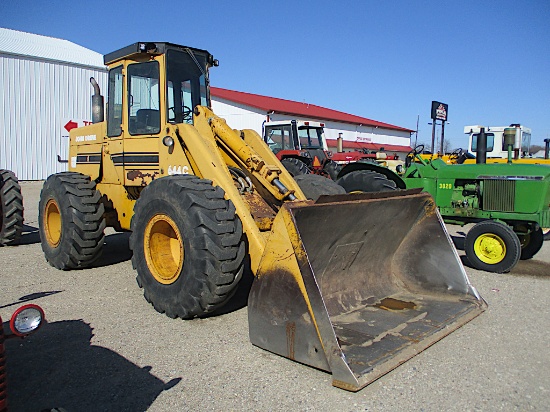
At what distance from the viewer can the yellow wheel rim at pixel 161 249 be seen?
4676 millimetres

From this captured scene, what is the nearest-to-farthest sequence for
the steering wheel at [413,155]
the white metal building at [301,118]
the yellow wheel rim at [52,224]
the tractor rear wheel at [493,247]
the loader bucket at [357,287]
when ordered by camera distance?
the loader bucket at [357,287], the yellow wheel rim at [52,224], the tractor rear wheel at [493,247], the steering wheel at [413,155], the white metal building at [301,118]

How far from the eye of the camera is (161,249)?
496 centimetres

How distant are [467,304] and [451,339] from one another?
0.62 metres

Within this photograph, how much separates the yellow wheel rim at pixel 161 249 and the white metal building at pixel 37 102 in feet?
60.5

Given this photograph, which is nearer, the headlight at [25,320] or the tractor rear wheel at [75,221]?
the headlight at [25,320]

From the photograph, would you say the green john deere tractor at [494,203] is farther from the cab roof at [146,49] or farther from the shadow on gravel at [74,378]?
the shadow on gravel at [74,378]

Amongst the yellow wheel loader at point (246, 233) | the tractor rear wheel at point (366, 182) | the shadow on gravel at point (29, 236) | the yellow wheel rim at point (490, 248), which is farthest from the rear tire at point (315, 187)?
the shadow on gravel at point (29, 236)

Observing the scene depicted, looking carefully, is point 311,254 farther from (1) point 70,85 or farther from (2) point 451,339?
(1) point 70,85

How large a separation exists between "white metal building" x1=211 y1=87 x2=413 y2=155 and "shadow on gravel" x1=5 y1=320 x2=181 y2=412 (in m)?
22.9

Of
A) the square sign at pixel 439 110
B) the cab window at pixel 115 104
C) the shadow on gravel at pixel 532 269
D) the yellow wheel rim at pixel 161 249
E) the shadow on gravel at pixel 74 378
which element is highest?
the square sign at pixel 439 110

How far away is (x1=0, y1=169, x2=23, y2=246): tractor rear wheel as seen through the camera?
8.01 meters

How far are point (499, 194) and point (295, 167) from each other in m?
5.60

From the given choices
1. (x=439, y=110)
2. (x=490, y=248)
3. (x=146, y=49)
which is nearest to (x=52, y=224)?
(x=146, y=49)

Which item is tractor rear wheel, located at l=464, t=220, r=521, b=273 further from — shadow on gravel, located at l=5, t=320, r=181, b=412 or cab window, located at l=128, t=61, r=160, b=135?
shadow on gravel, located at l=5, t=320, r=181, b=412
